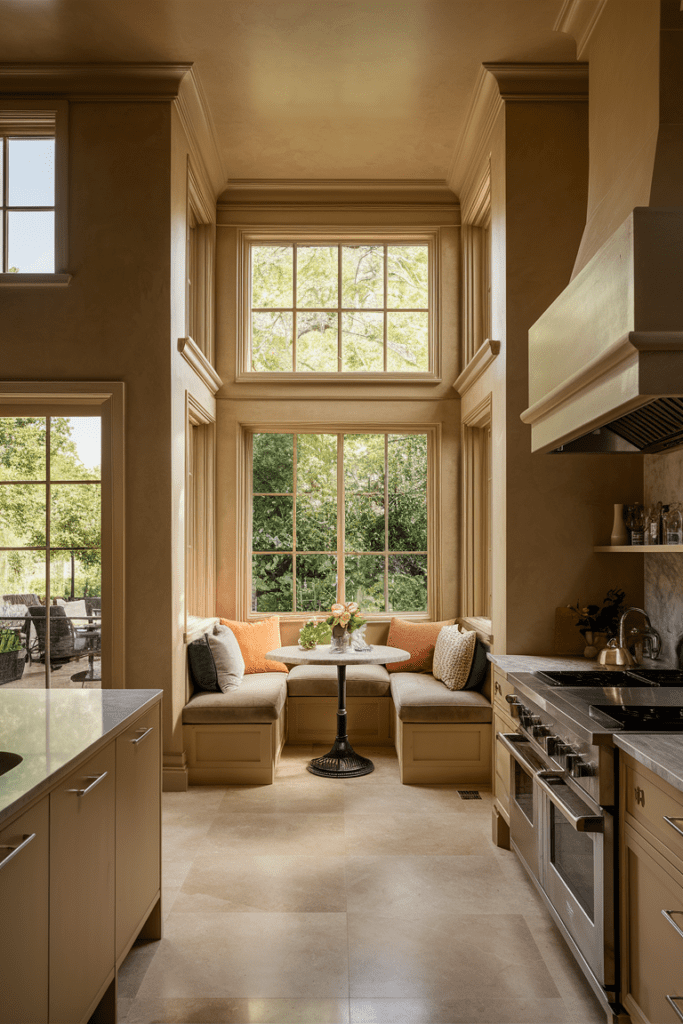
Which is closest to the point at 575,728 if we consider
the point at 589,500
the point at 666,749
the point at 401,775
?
the point at 666,749

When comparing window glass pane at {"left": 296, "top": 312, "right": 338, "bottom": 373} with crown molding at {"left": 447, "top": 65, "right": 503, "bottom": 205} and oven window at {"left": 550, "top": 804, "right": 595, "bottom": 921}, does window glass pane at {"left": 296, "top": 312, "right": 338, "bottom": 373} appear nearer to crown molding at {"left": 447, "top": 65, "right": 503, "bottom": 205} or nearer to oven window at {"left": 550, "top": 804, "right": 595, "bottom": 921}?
crown molding at {"left": 447, "top": 65, "right": 503, "bottom": 205}

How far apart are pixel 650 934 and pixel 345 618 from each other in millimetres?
3031

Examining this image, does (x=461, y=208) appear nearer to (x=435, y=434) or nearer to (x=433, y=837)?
(x=435, y=434)

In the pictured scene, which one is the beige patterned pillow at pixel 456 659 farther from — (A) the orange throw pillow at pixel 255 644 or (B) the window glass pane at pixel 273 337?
(B) the window glass pane at pixel 273 337

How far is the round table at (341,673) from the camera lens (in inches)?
178

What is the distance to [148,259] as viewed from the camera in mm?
4242

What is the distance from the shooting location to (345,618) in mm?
4777

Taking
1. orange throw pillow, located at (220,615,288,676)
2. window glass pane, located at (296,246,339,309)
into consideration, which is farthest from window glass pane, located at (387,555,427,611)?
window glass pane, located at (296,246,339,309)

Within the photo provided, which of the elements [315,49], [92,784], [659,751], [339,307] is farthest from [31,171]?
[659,751]

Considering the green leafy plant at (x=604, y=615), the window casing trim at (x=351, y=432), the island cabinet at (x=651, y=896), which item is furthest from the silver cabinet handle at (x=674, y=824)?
the window casing trim at (x=351, y=432)

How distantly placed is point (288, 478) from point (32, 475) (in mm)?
2092

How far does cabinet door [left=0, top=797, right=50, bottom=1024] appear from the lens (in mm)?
1382

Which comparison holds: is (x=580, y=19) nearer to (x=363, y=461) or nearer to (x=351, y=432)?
(x=351, y=432)

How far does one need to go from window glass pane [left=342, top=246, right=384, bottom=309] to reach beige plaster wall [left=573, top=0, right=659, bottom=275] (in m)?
2.67
